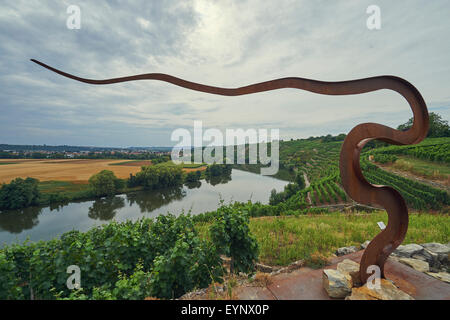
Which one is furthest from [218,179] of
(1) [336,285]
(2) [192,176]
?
(1) [336,285]

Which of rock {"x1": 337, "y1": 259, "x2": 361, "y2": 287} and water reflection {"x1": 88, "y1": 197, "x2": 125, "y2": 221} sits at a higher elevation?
rock {"x1": 337, "y1": 259, "x2": 361, "y2": 287}

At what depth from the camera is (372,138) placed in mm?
2381

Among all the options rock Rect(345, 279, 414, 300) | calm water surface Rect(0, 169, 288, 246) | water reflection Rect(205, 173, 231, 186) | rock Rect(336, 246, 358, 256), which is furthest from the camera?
water reflection Rect(205, 173, 231, 186)

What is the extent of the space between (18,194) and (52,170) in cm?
433

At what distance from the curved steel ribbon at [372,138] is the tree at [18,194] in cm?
3022

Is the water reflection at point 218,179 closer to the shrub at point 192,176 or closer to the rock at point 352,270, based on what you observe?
the shrub at point 192,176

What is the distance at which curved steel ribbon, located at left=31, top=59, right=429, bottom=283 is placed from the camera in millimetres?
2279

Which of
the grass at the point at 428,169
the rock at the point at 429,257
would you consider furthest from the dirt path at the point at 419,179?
the rock at the point at 429,257

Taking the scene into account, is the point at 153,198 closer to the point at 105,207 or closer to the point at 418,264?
the point at 105,207

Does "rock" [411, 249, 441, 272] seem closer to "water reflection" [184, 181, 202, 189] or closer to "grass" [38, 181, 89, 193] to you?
"water reflection" [184, 181, 202, 189]

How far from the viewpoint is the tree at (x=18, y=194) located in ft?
67.2

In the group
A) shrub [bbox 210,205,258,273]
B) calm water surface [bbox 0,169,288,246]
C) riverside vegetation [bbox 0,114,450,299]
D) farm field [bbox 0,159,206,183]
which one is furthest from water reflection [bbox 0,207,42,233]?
shrub [bbox 210,205,258,273]

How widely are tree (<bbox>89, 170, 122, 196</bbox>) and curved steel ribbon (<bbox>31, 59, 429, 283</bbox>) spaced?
28422 mm
